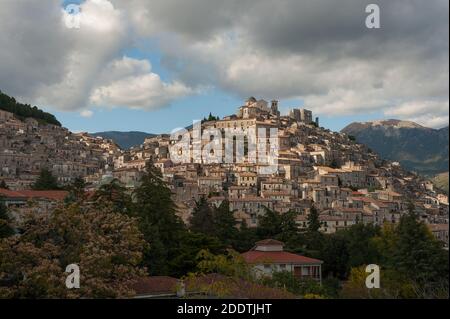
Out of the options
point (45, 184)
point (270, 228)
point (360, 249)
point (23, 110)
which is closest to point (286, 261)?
point (360, 249)

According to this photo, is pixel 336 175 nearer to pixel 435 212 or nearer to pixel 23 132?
pixel 435 212

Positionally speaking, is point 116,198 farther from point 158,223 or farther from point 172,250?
point 172,250

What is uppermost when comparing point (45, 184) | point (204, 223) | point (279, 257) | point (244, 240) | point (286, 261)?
point (45, 184)

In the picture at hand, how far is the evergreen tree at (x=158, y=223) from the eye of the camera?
30344 millimetres

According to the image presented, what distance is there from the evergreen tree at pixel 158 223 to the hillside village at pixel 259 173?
25761 mm

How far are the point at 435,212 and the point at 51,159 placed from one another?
203ft

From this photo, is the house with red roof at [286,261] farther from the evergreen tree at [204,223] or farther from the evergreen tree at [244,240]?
the evergreen tree at [204,223]

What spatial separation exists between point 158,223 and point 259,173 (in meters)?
58.5

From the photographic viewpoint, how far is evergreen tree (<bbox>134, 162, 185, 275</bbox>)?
99.6ft

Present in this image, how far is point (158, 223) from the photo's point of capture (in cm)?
3284

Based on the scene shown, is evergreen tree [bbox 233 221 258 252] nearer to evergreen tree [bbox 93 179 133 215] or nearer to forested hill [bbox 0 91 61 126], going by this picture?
evergreen tree [bbox 93 179 133 215]

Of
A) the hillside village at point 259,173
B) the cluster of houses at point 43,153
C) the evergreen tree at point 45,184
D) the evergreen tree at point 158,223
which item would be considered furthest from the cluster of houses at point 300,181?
the evergreen tree at point 158,223

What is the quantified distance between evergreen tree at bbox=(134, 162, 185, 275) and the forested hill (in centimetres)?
8862
